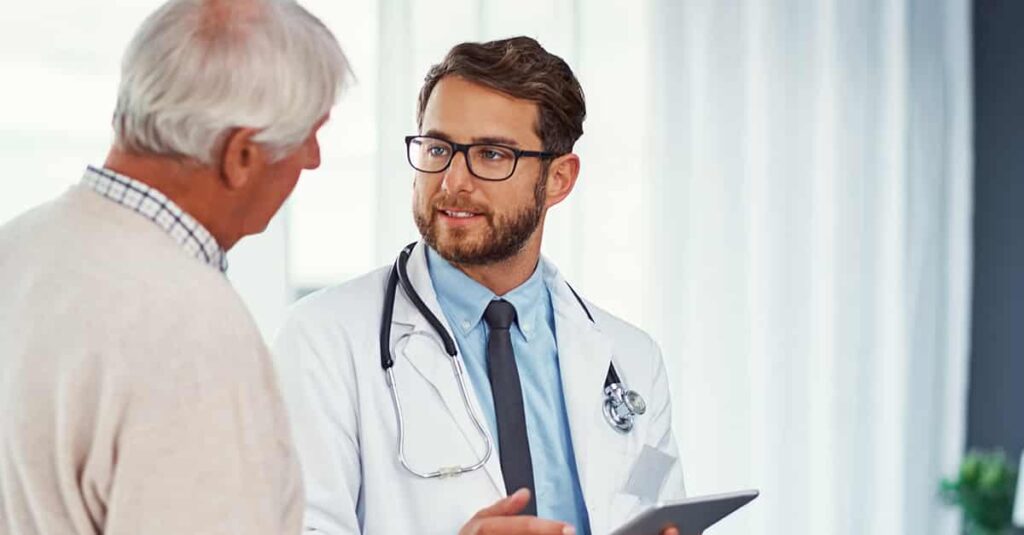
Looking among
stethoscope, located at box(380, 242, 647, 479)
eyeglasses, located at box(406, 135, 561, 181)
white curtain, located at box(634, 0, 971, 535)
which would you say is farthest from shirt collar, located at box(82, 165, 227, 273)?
white curtain, located at box(634, 0, 971, 535)

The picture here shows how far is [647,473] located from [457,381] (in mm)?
324

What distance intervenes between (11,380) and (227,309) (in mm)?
184

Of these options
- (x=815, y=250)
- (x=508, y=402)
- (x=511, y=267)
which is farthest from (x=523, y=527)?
(x=815, y=250)

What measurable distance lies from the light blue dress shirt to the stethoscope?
0.16 feet

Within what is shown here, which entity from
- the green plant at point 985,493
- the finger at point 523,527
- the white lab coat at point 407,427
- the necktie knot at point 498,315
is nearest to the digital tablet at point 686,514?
the finger at point 523,527

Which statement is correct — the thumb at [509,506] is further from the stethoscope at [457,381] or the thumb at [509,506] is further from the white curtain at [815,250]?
the white curtain at [815,250]

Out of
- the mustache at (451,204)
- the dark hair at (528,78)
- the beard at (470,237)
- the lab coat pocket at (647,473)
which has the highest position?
the dark hair at (528,78)

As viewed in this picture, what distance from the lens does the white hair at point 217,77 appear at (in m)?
1.12

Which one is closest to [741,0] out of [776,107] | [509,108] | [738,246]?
[776,107]

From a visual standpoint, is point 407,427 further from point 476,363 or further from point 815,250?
point 815,250

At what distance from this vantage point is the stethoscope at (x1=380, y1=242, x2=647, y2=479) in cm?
191

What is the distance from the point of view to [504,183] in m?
2.07

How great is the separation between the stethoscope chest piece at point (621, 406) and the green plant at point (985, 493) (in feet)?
5.98

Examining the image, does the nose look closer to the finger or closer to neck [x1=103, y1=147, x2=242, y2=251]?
the finger
